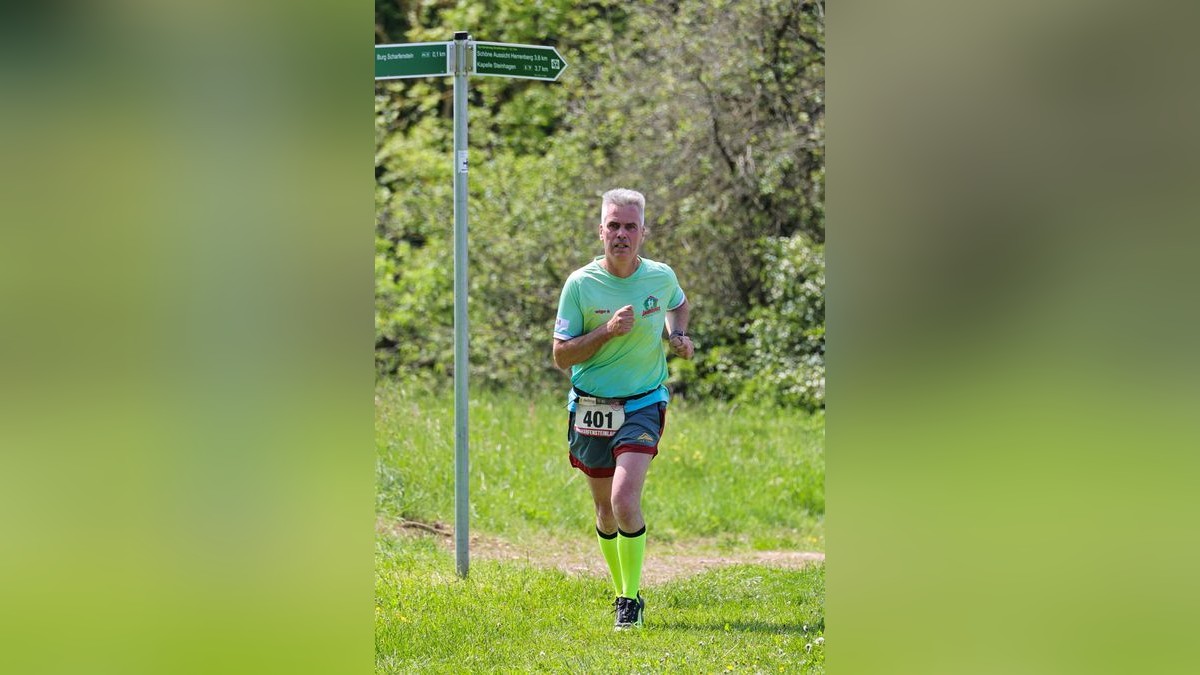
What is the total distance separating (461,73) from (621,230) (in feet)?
5.06

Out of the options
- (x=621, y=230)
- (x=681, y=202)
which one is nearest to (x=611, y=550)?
(x=621, y=230)

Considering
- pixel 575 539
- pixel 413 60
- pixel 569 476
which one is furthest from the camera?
pixel 569 476

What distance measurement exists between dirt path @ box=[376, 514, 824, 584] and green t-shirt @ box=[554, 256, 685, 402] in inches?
87.0

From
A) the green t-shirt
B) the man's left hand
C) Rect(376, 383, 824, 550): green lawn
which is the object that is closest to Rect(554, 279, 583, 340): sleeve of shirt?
the green t-shirt

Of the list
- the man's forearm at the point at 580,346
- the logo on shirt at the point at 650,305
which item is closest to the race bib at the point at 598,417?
the man's forearm at the point at 580,346

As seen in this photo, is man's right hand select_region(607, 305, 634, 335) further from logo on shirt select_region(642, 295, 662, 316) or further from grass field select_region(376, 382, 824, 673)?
grass field select_region(376, 382, 824, 673)

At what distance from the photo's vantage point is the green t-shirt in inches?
232

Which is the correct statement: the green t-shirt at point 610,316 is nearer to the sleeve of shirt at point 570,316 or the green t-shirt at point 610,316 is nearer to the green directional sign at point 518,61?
the sleeve of shirt at point 570,316

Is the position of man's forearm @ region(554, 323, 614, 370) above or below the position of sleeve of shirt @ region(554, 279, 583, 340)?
below

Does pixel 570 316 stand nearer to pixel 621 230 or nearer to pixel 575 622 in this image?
pixel 621 230

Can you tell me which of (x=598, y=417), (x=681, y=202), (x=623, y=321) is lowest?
(x=598, y=417)

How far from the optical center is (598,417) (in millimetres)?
5934
